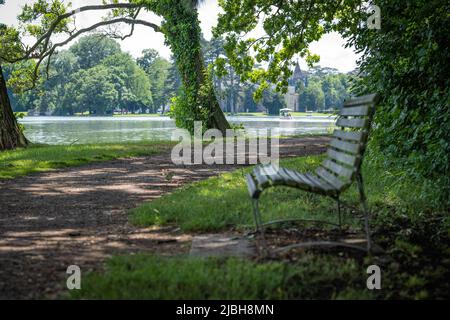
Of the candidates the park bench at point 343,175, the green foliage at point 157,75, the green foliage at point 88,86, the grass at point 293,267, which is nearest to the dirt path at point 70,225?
the grass at point 293,267

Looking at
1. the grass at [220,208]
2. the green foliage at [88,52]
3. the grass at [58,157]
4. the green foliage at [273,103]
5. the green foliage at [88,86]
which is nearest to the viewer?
the grass at [220,208]

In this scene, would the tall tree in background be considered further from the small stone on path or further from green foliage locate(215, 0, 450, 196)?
the small stone on path

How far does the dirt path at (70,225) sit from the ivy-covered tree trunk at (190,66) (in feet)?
31.7

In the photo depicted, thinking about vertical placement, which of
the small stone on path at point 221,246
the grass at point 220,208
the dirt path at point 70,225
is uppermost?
the grass at point 220,208

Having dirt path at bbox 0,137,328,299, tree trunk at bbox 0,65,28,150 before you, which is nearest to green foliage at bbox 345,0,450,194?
dirt path at bbox 0,137,328,299

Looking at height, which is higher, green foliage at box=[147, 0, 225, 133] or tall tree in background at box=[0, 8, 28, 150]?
green foliage at box=[147, 0, 225, 133]

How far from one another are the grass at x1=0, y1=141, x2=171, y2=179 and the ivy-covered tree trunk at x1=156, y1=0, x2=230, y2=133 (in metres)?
4.31

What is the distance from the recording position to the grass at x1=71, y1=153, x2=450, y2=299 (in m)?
3.15

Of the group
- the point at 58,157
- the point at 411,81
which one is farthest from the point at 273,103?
the point at 411,81

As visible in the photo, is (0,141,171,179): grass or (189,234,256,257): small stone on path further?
(0,141,171,179): grass

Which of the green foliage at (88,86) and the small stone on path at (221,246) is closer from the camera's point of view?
the small stone on path at (221,246)

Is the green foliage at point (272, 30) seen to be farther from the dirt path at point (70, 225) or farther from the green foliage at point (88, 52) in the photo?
the green foliage at point (88, 52)

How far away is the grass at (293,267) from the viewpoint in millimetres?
3154
